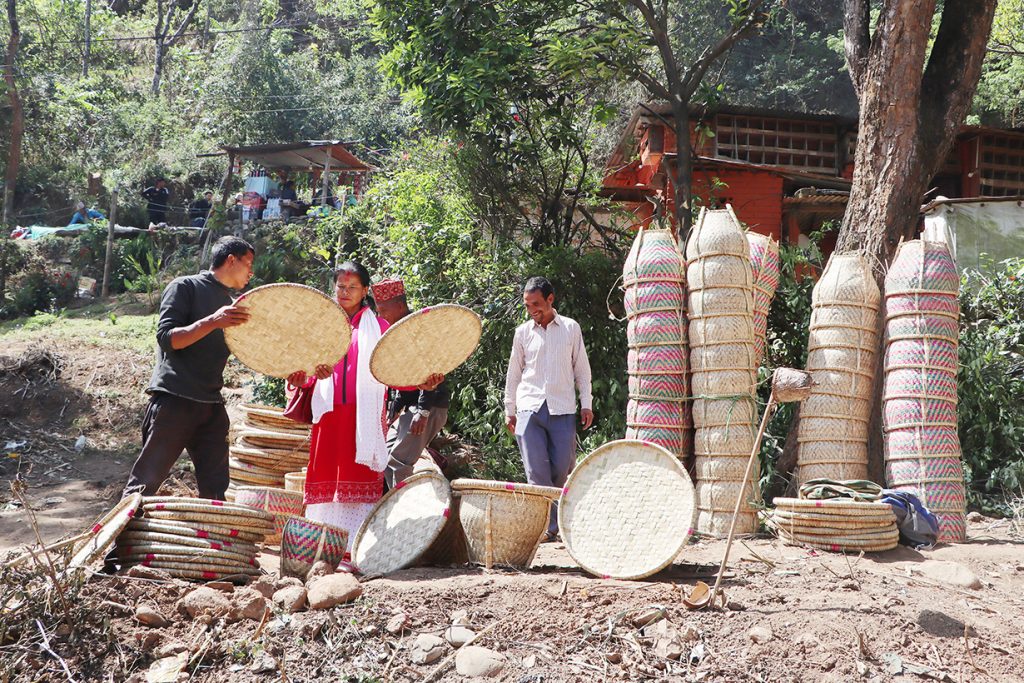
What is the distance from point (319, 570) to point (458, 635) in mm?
933

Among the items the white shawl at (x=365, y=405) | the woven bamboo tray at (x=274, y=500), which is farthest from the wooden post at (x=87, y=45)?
the white shawl at (x=365, y=405)

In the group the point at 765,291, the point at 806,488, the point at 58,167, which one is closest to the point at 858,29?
the point at 765,291

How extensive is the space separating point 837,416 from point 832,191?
8.07 m

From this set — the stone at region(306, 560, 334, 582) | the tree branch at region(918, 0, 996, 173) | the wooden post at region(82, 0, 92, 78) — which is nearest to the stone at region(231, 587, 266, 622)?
the stone at region(306, 560, 334, 582)

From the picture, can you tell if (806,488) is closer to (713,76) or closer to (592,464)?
(592,464)

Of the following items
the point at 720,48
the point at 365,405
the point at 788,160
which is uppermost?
the point at 788,160

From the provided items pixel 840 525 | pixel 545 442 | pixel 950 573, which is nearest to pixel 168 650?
pixel 545 442

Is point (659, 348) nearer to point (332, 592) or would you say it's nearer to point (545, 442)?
point (545, 442)

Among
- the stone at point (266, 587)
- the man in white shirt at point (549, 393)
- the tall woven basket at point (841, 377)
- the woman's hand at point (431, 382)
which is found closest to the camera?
the stone at point (266, 587)

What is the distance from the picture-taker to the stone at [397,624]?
3.57 metres

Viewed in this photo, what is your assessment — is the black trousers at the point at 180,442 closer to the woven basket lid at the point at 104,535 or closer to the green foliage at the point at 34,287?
the woven basket lid at the point at 104,535

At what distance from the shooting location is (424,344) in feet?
15.0

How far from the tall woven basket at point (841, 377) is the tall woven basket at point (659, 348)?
2.59ft

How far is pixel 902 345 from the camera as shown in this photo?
574 centimetres
